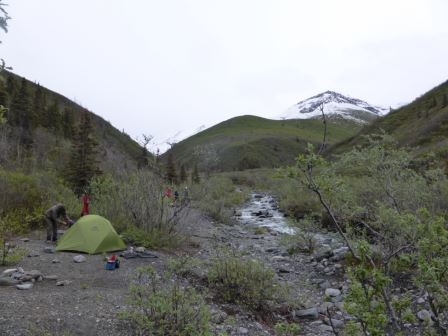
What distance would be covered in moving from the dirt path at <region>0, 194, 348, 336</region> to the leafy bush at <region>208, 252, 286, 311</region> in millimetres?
258

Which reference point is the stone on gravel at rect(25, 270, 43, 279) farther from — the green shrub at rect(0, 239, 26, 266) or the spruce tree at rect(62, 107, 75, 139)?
the spruce tree at rect(62, 107, 75, 139)

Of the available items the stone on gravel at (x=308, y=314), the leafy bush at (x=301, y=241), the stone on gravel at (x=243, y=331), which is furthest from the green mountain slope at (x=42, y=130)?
the stone on gravel at (x=243, y=331)

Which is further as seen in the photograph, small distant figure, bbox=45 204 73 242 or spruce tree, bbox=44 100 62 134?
spruce tree, bbox=44 100 62 134

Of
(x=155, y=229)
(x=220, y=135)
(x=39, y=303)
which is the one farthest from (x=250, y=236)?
(x=220, y=135)

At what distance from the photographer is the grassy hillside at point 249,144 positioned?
9375 cm

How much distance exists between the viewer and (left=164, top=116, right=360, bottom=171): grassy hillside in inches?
3691

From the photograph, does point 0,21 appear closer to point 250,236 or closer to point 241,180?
point 250,236

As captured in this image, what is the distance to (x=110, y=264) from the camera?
8508mm

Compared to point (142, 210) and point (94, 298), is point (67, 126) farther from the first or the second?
point (94, 298)

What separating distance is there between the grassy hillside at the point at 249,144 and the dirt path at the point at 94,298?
61.5 metres

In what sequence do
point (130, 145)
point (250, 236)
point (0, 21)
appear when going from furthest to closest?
point (130, 145) < point (250, 236) < point (0, 21)

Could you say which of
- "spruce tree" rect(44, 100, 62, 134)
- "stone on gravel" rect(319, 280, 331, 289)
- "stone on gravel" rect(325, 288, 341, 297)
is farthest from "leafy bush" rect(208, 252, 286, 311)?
"spruce tree" rect(44, 100, 62, 134)

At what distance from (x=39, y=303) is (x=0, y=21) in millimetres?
3957

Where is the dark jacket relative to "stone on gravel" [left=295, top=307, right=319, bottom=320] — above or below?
above
